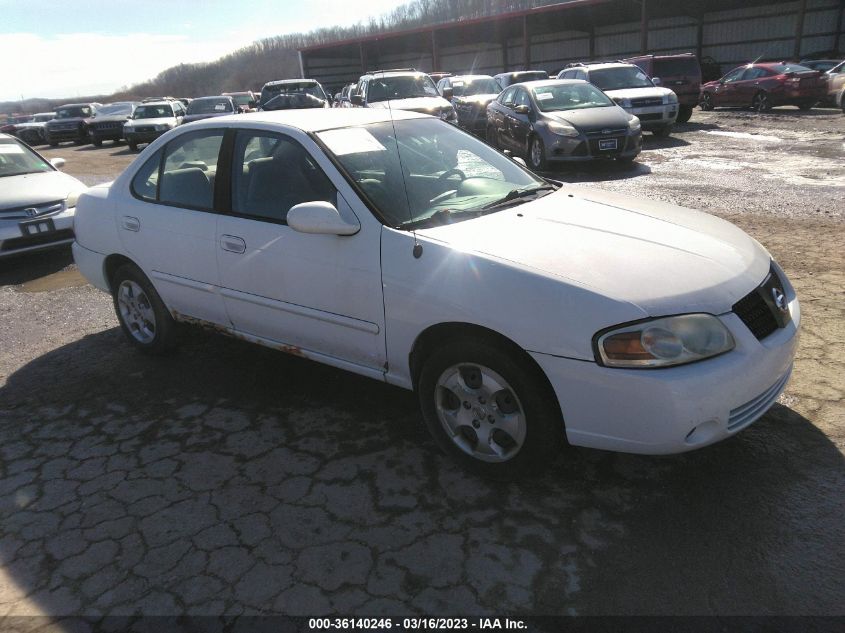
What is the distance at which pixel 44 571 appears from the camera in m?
2.62

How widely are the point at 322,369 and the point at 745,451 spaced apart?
8.28ft

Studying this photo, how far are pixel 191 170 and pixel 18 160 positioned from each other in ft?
18.2

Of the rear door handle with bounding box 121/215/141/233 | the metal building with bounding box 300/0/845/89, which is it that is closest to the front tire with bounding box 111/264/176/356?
the rear door handle with bounding box 121/215/141/233

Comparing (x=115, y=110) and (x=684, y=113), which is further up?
(x=115, y=110)

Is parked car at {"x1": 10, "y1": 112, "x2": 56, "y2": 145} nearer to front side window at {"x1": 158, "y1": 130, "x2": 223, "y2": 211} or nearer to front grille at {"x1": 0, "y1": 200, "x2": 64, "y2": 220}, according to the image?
front grille at {"x1": 0, "y1": 200, "x2": 64, "y2": 220}

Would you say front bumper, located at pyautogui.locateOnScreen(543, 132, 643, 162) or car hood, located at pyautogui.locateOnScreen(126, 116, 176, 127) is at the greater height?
car hood, located at pyautogui.locateOnScreen(126, 116, 176, 127)

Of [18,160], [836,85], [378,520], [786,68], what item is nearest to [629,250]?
[378,520]

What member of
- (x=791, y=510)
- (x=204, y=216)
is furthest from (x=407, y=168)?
(x=791, y=510)

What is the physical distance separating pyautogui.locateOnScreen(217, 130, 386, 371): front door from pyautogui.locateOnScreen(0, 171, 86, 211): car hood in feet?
15.4

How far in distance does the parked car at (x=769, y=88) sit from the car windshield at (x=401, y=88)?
10873mm

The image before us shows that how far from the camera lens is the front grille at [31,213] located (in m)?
7.07

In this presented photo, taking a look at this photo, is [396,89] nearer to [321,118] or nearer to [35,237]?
[35,237]

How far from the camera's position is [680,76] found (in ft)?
59.5

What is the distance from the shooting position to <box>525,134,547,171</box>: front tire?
11.5 meters
